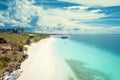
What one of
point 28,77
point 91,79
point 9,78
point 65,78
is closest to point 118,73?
point 91,79

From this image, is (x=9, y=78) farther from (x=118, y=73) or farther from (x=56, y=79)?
(x=118, y=73)

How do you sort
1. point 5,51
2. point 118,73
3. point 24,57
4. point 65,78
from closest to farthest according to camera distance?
point 65,78, point 118,73, point 24,57, point 5,51

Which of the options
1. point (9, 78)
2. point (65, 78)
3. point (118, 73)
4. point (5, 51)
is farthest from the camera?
point (5, 51)

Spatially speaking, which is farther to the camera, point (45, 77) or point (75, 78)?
point (75, 78)

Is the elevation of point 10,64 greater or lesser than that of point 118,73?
greater

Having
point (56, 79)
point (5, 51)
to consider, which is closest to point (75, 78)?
point (56, 79)

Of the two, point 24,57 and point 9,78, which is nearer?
point 9,78

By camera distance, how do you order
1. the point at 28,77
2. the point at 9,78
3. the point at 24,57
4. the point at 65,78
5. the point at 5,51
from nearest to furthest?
the point at 9,78, the point at 28,77, the point at 65,78, the point at 24,57, the point at 5,51

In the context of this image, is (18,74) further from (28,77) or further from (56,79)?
(56,79)

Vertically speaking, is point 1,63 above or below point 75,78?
above
